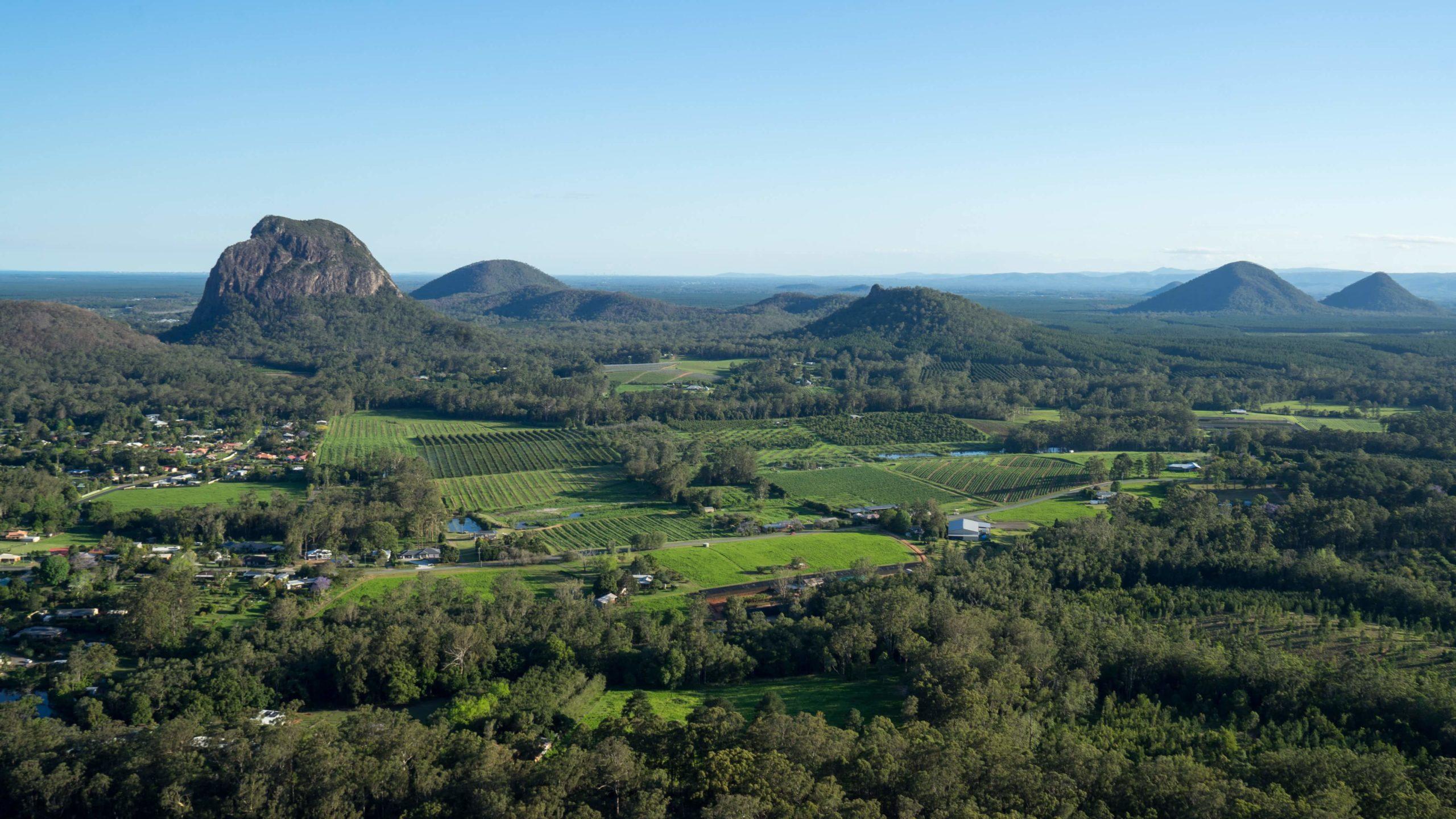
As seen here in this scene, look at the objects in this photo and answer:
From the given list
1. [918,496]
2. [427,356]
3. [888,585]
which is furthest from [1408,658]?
[427,356]

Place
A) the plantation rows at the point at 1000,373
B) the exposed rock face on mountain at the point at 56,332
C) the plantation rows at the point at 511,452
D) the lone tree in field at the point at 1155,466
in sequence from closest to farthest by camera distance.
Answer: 1. the lone tree in field at the point at 1155,466
2. the plantation rows at the point at 511,452
3. the exposed rock face on mountain at the point at 56,332
4. the plantation rows at the point at 1000,373

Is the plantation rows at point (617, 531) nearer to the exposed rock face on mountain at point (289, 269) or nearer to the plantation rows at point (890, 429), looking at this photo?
the plantation rows at point (890, 429)

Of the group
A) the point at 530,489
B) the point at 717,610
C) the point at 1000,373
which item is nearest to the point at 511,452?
the point at 530,489

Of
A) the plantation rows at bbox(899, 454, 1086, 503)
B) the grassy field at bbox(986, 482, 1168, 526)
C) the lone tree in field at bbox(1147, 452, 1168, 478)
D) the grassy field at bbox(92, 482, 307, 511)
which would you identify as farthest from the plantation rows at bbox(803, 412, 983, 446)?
the grassy field at bbox(92, 482, 307, 511)

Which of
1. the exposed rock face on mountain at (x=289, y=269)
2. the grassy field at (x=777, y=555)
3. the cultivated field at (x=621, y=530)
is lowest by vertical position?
the grassy field at (x=777, y=555)

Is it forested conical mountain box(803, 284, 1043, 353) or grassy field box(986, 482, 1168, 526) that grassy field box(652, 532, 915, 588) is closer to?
grassy field box(986, 482, 1168, 526)

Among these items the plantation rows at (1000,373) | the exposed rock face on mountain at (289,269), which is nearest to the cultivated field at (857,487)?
the plantation rows at (1000,373)

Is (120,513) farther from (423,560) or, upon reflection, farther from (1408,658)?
(1408,658)
